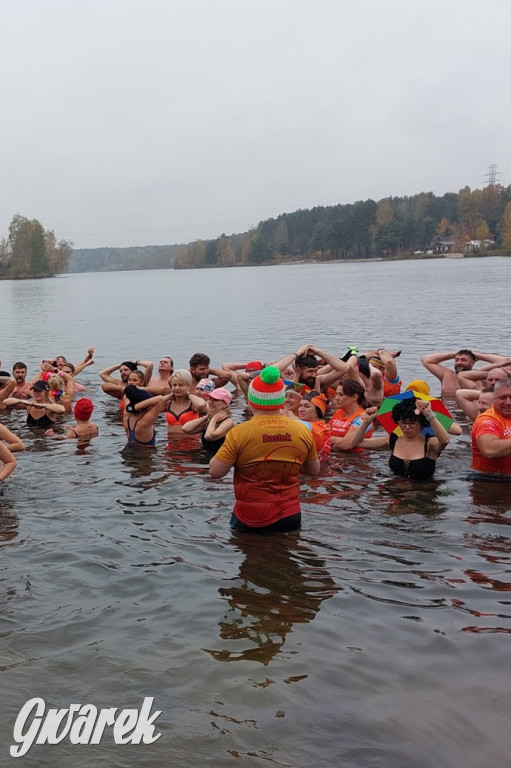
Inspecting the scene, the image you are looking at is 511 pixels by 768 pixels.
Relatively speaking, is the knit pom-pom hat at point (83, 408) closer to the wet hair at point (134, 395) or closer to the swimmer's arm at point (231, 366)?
the wet hair at point (134, 395)

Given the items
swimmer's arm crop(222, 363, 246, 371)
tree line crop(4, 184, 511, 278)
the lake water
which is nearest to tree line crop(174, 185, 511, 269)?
tree line crop(4, 184, 511, 278)

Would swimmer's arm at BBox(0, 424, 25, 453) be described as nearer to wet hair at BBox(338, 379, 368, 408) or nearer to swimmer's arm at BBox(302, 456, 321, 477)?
swimmer's arm at BBox(302, 456, 321, 477)

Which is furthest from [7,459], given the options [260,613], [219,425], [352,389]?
[352,389]

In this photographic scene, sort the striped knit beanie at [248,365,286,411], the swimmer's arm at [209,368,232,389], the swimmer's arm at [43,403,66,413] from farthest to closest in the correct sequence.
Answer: the swimmer's arm at [209,368,232,389]
the swimmer's arm at [43,403,66,413]
the striped knit beanie at [248,365,286,411]

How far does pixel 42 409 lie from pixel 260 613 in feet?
29.3

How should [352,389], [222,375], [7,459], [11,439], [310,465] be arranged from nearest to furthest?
[310,465]
[7,459]
[11,439]
[352,389]
[222,375]

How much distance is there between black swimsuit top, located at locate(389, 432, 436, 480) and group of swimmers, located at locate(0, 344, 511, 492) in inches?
0.5

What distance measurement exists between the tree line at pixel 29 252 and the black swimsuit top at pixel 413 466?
158319 millimetres

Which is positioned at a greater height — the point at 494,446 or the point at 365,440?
the point at 494,446

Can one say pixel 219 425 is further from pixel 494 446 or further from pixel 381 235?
pixel 381 235

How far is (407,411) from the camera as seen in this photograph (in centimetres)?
847

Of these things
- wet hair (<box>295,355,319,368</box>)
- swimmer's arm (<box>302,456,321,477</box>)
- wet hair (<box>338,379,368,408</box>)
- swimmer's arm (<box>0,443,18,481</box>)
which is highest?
wet hair (<box>295,355,319,368</box>)

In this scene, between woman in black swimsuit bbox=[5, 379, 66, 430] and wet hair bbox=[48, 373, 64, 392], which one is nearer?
woman in black swimsuit bbox=[5, 379, 66, 430]

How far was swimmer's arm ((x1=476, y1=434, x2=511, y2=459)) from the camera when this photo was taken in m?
8.28
